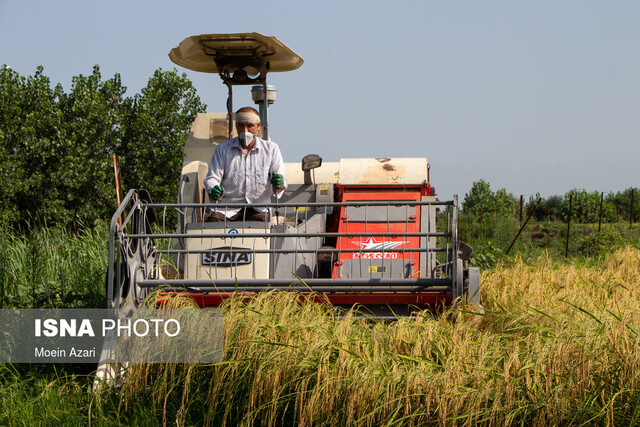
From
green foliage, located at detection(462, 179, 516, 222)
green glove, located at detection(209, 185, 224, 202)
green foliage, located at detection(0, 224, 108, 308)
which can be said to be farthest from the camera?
green foliage, located at detection(462, 179, 516, 222)

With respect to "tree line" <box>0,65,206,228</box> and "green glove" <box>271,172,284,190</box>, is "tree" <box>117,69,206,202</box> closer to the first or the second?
"tree line" <box>0,65,206,228</box>

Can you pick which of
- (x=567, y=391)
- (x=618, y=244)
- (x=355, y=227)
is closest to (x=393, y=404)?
(x=567, y=391)

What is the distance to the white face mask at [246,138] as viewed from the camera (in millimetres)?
7156

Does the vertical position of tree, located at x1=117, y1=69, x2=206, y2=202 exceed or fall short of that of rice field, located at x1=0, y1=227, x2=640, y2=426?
it exceeds it

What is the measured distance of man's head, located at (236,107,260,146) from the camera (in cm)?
717

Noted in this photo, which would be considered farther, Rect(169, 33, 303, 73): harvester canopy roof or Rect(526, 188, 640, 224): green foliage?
Rect(526, 188, 640, 224): green foliage

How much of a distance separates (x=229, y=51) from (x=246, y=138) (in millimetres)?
1156

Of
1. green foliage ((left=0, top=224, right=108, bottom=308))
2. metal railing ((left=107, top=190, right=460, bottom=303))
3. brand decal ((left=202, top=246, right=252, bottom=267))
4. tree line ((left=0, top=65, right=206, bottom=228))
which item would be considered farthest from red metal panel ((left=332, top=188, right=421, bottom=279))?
tree line ((left=0, top=65, right=206, bottom=228))

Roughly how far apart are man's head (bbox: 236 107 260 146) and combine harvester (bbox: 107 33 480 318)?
0.67 m

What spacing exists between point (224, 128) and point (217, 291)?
308 centimetres

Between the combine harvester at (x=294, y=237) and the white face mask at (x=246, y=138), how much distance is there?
2.20 ft

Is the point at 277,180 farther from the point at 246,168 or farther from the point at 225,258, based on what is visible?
the point at 225,258

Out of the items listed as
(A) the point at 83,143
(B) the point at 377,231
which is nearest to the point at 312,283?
(B) the point at 377,231

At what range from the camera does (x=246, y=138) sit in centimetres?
716
